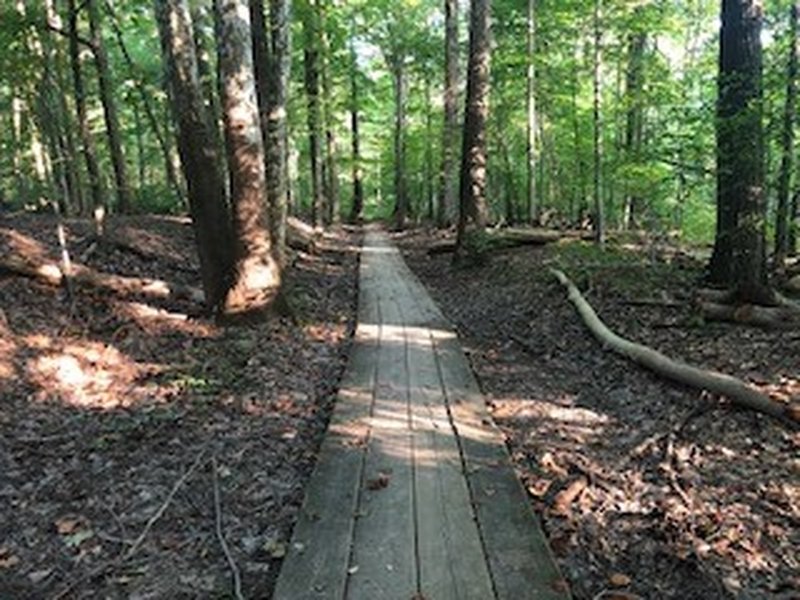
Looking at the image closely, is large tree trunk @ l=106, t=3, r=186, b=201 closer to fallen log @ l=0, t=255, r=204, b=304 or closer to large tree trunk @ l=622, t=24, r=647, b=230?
fallen log @ l=0, t=255, r=204, b=304

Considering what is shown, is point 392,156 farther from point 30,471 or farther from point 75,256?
point 30,471

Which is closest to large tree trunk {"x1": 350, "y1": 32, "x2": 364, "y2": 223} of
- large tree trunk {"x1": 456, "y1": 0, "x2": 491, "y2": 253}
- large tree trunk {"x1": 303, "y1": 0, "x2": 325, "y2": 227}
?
large tree trunk {"x1": 303, "y1": 0, "x2": 325, "y2": 227}

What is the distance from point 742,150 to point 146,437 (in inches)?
272

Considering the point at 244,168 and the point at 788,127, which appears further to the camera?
the point at 244,168

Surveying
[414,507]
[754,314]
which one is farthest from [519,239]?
[414,507]

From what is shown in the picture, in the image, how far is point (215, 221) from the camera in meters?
8.66

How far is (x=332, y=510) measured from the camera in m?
4.16

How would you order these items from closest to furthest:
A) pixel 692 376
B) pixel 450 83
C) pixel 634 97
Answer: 1. pixel 692 376
2. pixel 634 97
3. pixel 450 83

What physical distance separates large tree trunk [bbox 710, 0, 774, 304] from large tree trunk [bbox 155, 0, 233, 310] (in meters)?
6.23

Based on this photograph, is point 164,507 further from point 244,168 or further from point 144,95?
point 144,95

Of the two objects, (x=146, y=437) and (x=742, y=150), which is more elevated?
(x=742, y=150)

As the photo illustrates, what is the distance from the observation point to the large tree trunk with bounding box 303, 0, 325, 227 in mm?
18109

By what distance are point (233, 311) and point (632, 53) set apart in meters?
14.1

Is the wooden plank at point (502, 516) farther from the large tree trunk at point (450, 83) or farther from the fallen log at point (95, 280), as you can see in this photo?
the large tree trunk at point (450, 83)
